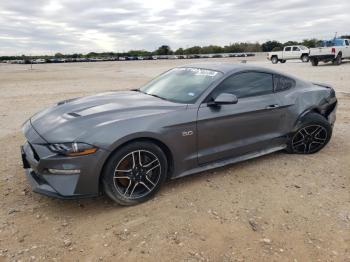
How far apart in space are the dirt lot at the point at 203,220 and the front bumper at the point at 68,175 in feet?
1.12

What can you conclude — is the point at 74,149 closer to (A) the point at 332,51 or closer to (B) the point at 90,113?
(B) the point at 90,113

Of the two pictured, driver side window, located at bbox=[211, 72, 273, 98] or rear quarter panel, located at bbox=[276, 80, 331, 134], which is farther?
rear quarter panel, located at bbox=[276, 80, 331, 134]

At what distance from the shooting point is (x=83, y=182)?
10.8 feet

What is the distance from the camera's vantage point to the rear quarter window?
483 cm

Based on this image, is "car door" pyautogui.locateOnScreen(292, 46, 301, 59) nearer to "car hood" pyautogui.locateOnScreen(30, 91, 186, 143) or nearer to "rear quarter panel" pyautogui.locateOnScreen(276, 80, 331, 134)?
"rear quarter panel" pyautogui.locateOnScreen(276, 80, 331, 134)

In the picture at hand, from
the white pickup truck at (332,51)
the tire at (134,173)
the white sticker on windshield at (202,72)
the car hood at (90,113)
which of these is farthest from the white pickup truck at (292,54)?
the tire at (134,173)

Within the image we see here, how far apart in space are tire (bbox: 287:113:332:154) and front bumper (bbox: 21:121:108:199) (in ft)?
10.1

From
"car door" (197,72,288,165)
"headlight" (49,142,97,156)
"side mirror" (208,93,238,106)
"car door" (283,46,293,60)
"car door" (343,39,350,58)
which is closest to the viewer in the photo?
"headlight" (49,142,97,156)

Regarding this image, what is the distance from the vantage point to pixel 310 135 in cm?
515

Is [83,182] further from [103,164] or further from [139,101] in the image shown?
[139,101]

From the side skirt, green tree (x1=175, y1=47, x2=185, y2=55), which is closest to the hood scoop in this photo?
the side skirt

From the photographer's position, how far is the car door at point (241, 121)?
4.05 metres

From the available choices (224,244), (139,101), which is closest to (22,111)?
(139,101)

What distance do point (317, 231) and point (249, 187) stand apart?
3.45 feet
